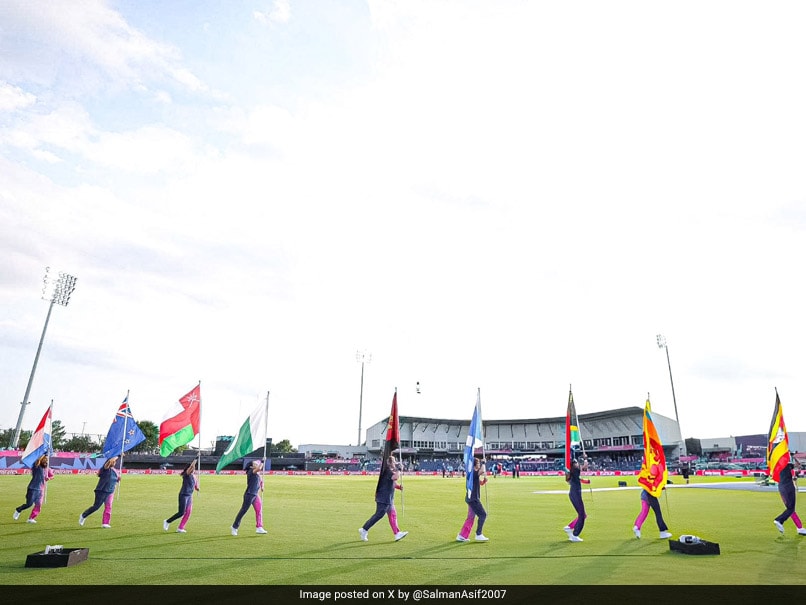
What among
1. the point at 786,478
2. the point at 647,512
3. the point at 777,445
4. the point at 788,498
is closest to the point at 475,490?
the point at 647,512

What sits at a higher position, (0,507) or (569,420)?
(569,420)

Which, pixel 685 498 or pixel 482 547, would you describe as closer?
pixel 482 547

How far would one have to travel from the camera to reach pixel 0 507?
22359 millimetres

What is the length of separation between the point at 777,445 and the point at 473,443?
10.1 m

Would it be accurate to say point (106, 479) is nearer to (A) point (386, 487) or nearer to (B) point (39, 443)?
(B) point (39, 443)

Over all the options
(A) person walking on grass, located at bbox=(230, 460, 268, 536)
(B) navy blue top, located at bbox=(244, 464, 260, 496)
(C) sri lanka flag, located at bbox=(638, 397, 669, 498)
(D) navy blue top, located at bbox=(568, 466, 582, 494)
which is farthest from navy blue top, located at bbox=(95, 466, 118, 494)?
(C) sri lanka flag, located at bbox=(638, 397, 669, 498)

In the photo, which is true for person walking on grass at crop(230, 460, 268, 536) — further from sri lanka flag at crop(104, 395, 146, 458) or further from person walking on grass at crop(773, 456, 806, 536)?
person walking on grass at crop(773, 456, 806, 536)

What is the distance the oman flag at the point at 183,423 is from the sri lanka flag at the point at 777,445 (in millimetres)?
19365

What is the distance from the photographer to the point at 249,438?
58.0 ft

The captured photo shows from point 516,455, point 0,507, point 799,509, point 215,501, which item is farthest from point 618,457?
point 0,507

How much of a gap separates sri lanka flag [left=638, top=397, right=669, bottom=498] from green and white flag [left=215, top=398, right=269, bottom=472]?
39.3 ft

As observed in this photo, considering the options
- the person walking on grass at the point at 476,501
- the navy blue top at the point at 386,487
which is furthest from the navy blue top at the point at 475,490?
the navy blue top at the point at 386,487
